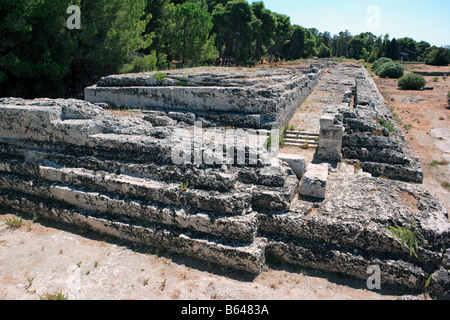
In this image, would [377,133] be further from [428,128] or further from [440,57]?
[440,57]

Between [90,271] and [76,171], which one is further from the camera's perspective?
[76,171]

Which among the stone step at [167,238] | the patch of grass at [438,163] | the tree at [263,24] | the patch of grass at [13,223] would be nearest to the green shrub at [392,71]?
the tree at [263,24]

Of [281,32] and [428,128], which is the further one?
[281,32]

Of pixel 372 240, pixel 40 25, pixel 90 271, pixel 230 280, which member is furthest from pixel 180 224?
pixel 40 25

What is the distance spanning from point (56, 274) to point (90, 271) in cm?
45

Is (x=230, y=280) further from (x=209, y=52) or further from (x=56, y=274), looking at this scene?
(x=209, y=52)

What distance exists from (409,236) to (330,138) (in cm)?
380

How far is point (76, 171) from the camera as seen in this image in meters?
4.99

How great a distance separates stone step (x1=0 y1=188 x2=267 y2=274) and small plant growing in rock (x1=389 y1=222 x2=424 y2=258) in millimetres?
1680

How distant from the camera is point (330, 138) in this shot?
7047mm

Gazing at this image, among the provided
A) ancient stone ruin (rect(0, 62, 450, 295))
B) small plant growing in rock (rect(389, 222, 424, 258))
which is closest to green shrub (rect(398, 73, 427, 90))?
ancient stone ruin (rect(0, 62, 450, 295))

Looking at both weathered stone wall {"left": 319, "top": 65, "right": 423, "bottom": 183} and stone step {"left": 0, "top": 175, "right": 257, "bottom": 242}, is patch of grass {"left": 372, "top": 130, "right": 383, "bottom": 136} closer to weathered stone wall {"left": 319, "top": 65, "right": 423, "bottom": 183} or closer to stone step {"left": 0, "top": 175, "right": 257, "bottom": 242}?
weathered stone wall {"left": 319, "top": 65, "right": 423, "bottom": 183}

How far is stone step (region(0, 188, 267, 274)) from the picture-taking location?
3807 millimetres

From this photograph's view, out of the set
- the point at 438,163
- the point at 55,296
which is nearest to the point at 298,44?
the point at 438,163
